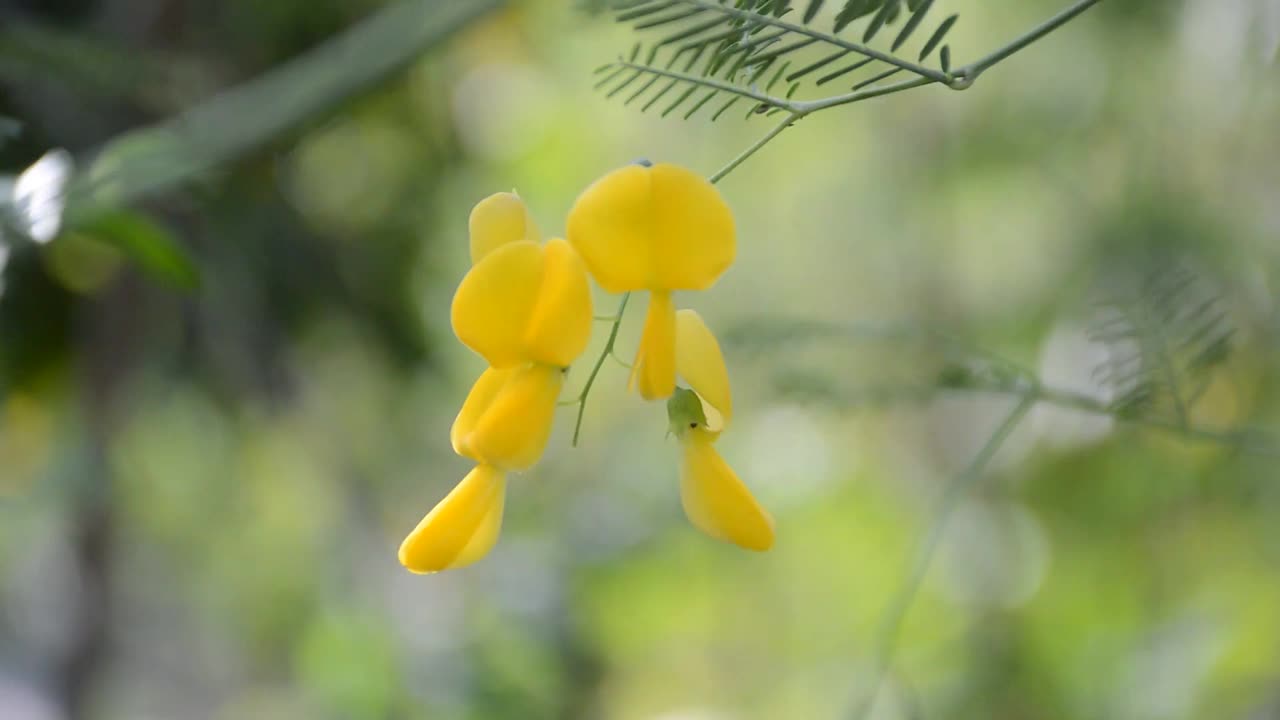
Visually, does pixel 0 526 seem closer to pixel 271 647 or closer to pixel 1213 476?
pixel 271 647

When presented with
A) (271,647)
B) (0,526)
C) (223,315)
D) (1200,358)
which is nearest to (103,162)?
(1200,358)

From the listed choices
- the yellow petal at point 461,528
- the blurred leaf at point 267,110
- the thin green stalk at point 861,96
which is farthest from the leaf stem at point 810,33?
the blurred leaf at point 267,110

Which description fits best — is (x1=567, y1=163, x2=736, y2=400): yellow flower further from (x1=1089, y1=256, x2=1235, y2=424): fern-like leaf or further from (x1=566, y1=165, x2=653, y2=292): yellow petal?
(x1=1089, y1=256, x2=1235, y2=424): fern-like leaf

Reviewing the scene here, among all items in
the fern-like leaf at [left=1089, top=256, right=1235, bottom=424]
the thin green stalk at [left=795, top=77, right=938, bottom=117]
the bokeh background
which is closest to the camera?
the thin green stalk at [left=795, top=77, right=938, bottom=117]

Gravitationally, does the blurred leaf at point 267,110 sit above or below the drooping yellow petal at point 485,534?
above

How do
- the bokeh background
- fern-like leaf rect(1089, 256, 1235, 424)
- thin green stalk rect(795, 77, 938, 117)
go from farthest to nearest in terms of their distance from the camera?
the bokeh background, fern-like leaf rect(1089, 256, 1235, 424), thin green stalk rect(795, 77, 938, 117)

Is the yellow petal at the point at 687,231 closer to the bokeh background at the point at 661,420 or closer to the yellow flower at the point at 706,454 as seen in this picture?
the yellow flower at the point at 706,454

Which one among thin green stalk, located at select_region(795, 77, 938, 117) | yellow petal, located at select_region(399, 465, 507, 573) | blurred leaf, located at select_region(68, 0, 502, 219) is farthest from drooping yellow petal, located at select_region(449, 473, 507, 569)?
blurred leaf, located at select_region(68, 0, 502, 219)

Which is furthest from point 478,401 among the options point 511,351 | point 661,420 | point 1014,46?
point 661,420
